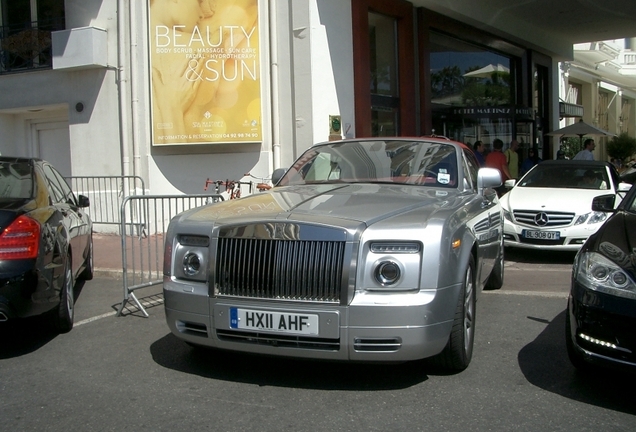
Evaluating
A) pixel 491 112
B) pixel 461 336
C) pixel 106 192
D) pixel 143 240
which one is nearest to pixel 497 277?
pixel 461 336

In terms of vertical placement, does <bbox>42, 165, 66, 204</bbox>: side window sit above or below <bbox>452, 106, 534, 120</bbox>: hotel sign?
below

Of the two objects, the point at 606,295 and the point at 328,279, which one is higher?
the point at 328,279

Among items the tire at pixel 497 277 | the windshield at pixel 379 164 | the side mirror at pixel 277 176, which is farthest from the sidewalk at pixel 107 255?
the tire at pixel 497 277

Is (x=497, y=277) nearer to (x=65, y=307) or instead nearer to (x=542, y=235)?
(x=542, y=235)

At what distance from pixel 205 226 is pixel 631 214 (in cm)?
327

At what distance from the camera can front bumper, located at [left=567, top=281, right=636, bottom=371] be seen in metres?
3.87

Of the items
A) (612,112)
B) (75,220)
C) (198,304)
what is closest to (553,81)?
(612,112)

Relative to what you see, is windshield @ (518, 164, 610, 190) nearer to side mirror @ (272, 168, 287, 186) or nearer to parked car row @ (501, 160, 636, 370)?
parked car row @ (501, 160, 636, 370)

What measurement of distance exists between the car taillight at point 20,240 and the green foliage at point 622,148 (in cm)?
3131

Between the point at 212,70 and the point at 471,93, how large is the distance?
853 centimetres

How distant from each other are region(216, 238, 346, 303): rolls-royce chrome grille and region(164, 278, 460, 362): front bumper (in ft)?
0.24

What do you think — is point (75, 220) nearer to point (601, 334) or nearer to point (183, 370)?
point (183, 370)

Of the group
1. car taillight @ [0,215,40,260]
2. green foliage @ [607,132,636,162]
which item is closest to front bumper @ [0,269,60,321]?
car taillight @ [0,215,40,260]

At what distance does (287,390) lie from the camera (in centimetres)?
432
